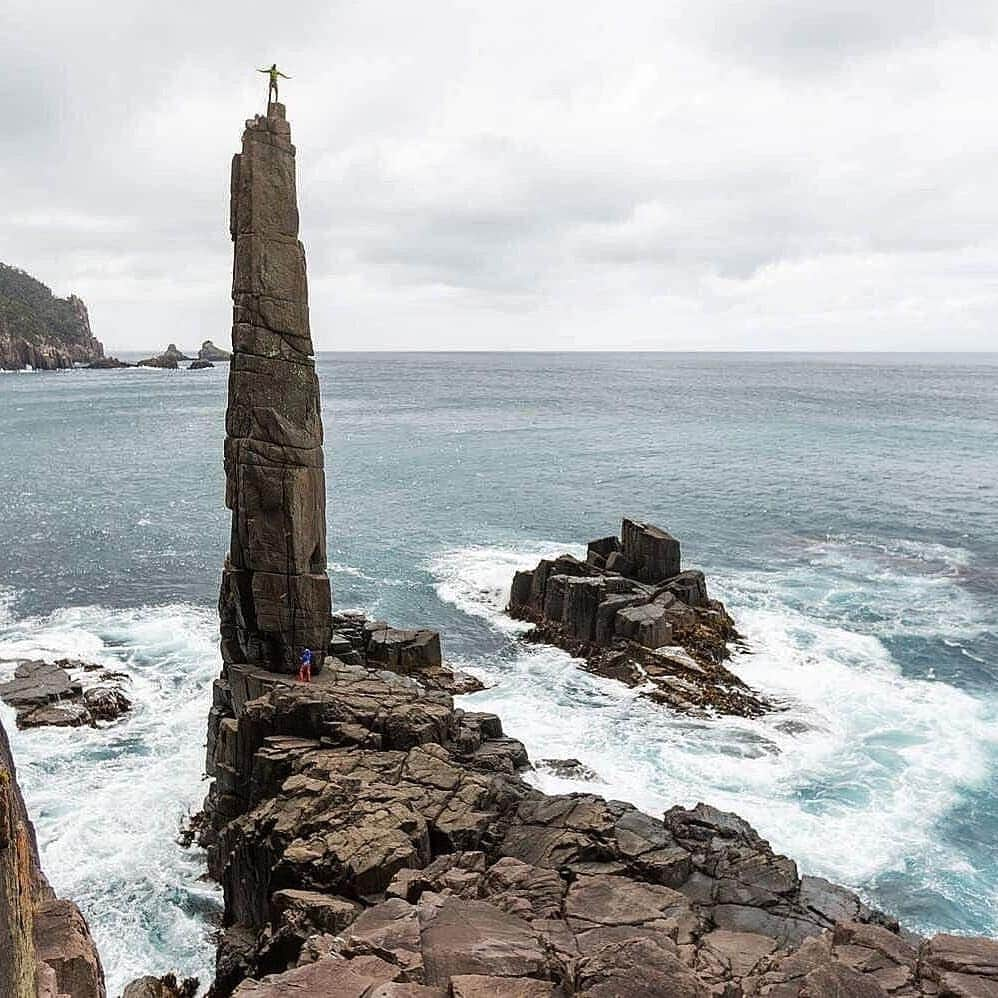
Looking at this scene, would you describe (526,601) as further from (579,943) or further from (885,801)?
(579,943)

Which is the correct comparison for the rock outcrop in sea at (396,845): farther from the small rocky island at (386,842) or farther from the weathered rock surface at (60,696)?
the weathered rock surface at (60,696)

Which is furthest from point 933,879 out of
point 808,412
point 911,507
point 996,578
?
point 808,412

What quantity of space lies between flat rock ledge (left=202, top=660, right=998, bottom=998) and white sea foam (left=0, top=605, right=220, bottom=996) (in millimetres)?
1355

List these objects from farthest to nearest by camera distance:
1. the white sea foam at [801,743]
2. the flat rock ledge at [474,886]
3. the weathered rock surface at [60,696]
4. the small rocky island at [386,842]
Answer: the weathered rock surface at [60,696], the white sea foam at [801,743], the flat rock ledge at [474,886], the small rocky island at [386,842]

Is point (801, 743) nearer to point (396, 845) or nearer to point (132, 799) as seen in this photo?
point (396, 845)

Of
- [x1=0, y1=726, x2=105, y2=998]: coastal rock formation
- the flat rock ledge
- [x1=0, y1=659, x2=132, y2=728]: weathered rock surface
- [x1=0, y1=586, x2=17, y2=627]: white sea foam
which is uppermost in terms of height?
[x1=0, y1=726, x2=105, y2=998]: coastal rock formation

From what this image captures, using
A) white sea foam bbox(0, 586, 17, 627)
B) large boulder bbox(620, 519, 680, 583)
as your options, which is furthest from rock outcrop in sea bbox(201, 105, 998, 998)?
white sea foam bbox(0, 586, 17, 627)

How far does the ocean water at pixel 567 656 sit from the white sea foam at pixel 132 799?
3.9 inches

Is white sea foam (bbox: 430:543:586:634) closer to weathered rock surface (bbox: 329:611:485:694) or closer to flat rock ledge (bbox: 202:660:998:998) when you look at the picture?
weathered rock surface (bbox: 329:611:485:694)

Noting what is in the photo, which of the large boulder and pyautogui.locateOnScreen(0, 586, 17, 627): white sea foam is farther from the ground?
the large boulder

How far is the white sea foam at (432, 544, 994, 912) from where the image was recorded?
2638 centimetres

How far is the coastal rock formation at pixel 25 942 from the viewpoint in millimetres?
7199

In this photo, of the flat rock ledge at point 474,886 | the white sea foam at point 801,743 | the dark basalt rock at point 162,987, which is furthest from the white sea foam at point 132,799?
the white sea foam at point 801,743

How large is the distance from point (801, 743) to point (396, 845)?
1757cm
